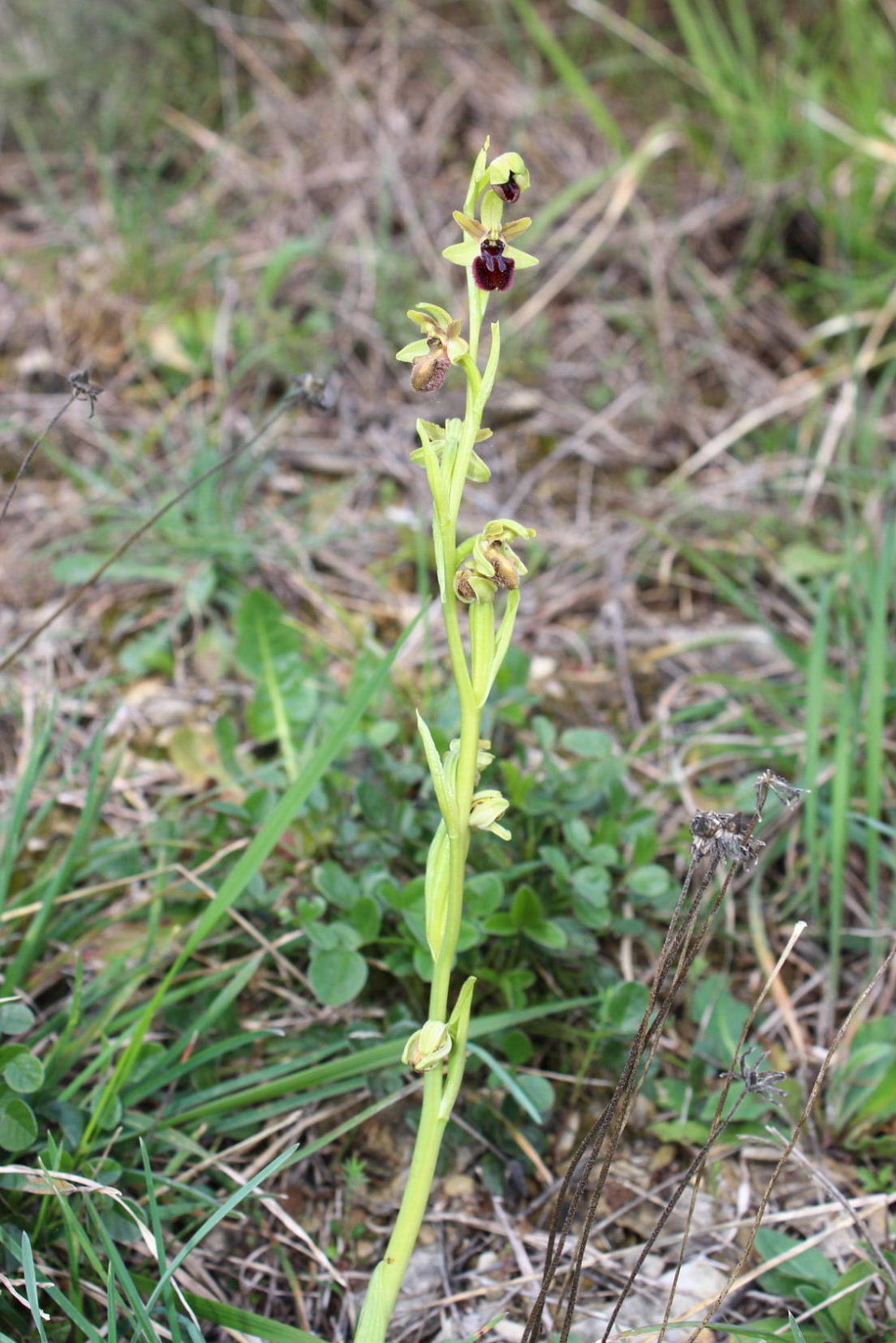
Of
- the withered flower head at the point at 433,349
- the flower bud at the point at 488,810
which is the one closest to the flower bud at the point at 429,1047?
the flower bud at the point at 488,810

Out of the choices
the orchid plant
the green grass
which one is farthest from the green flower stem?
the green grass

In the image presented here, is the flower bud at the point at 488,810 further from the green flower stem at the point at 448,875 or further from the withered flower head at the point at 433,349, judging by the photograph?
the withered flower head at the point at 433,349

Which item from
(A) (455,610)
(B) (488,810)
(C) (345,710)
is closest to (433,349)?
(A) (455,610)

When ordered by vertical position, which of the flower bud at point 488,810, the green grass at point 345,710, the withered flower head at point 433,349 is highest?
the withered flower head at point 433,349

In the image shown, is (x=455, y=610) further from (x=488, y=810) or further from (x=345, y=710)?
(x=345, y=710)

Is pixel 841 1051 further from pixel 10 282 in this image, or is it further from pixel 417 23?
pixel 417 23

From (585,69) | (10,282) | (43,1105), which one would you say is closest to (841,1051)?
(43,1105)

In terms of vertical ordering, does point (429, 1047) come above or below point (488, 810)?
below

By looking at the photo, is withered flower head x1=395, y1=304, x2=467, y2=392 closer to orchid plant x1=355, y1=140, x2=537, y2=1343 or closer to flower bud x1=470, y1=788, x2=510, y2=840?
orchid plant x1=355, y1=140, x2=537, y2=1343

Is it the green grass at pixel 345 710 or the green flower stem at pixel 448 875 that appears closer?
the green flower stem at pixel 448 875
